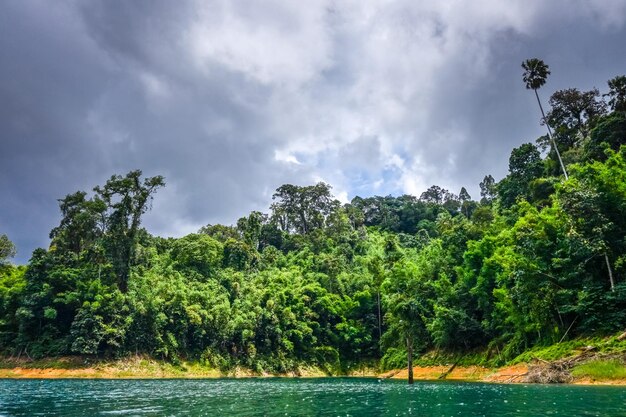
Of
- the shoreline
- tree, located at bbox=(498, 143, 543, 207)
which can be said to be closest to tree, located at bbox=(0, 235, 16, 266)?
the shoreline

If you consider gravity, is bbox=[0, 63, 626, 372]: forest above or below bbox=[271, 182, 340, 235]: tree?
below

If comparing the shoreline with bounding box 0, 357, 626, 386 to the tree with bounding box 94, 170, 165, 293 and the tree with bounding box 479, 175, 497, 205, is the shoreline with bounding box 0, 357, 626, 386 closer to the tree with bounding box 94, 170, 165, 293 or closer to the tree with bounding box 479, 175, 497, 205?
the tree with bounding box 94, 170, 165, 293

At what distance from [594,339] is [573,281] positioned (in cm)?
579

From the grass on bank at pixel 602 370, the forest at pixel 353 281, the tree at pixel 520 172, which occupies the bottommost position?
the grass on bank at pixel 602 370

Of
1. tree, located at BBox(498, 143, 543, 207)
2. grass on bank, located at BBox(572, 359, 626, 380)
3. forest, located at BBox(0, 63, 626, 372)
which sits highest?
tree, located at BBox(498, 143, 543, 207)

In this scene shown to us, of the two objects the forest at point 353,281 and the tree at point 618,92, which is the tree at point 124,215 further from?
the tree at point 618,92

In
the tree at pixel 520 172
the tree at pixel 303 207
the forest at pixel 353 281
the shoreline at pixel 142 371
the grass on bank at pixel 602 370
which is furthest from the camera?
the tree at pixel 303 207

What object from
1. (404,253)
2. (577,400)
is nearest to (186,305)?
(404,253)

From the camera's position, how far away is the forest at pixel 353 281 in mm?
41031

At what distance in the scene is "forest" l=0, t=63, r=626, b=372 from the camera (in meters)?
41.0

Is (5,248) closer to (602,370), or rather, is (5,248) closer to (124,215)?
(124,215)

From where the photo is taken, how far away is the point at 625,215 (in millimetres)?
38406

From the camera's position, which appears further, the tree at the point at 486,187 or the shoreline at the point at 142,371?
the tree at the point at 486,187

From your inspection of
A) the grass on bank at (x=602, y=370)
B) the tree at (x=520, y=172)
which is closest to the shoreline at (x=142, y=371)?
the grass on bank at (x=602, y=370)
